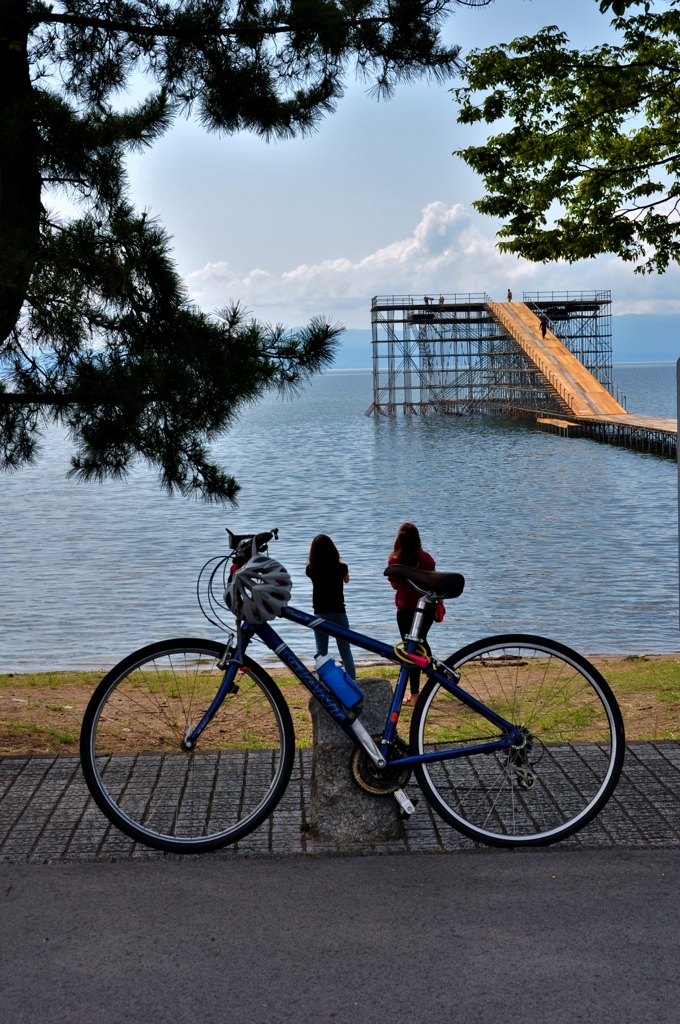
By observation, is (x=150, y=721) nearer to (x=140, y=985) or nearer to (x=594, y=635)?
→ (x=140, y=985)

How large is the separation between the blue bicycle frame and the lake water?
3.08m

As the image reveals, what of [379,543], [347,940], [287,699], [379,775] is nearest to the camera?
[347,940]

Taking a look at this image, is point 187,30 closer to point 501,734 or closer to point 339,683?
point 339,683

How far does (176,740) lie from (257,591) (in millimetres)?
787

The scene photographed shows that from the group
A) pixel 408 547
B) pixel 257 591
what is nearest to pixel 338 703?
pixel 257 591

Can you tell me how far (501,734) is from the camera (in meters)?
4.54

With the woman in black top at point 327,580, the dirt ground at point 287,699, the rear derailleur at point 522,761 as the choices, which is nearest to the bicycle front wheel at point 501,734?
the rear derailleur at point 522,761

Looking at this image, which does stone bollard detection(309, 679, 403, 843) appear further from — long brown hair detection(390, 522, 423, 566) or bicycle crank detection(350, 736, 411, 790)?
long brown hair detection(390, 522, 423, 566)

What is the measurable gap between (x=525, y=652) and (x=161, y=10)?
4.95 m

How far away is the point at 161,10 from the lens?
7242 millimetres

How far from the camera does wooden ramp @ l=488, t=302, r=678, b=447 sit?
63734 millimetres

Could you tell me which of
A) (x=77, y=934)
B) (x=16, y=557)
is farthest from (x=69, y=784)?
(x=16, y=557)

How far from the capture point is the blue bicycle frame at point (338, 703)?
443 centimetres

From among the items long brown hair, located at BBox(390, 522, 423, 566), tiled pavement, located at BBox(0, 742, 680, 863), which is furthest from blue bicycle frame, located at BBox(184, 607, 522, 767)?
long brown hair, located at BBox(390, 522, 423, 566)
